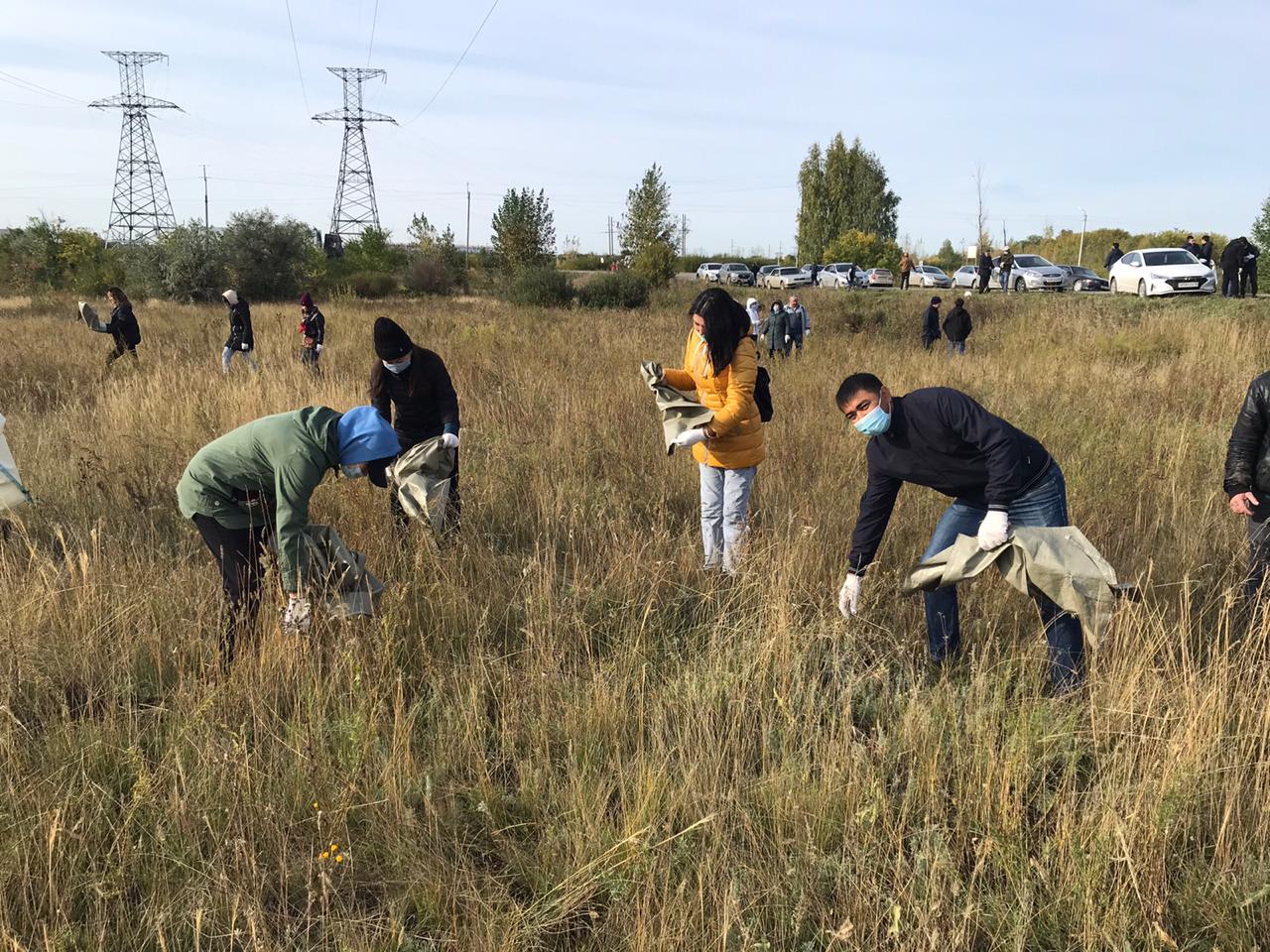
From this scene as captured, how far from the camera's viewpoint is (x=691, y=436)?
12.5 feet

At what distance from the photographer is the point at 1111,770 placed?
2236 mm

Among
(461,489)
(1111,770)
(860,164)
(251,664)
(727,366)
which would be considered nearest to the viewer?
(1111,770)

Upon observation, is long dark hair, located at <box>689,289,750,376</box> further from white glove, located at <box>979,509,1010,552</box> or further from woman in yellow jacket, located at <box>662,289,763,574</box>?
white glove, located at <box>979,509,1010,552</box>

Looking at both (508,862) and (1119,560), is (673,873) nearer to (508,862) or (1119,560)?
(508,862)

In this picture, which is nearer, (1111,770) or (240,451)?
(1111,770)

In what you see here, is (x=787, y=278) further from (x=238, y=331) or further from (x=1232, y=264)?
(x=238, y=331)

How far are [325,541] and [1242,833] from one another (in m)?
3.20

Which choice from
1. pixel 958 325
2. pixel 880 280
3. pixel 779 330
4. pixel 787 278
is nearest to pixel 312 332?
pixel 779 330

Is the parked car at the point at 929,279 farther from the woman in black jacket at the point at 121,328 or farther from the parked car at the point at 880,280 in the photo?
the woman in black jacket at the point at 121,328

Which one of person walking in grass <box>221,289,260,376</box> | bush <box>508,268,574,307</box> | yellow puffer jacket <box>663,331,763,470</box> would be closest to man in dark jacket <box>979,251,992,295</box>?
bush <box>508,268,574,307</box>

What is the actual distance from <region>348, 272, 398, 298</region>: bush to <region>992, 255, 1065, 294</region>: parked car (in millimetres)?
27500

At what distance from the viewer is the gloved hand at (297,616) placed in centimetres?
289

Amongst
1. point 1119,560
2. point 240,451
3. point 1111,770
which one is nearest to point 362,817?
point 240,451

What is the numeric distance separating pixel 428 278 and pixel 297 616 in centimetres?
3853
